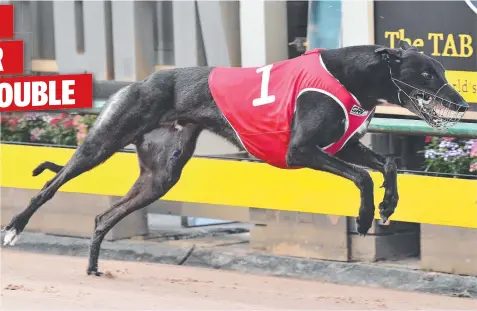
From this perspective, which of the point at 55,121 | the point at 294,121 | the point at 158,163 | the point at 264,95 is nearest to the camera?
the point at 294,121

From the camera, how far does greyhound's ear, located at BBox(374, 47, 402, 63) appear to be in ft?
27.5

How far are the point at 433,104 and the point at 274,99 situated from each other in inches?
39.6

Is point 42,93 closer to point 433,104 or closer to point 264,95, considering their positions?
Result: point 264,95

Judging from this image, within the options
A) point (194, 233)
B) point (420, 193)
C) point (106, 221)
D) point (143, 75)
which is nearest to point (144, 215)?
point (194, 233)

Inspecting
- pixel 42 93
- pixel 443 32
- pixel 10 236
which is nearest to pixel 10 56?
pixel 42 93

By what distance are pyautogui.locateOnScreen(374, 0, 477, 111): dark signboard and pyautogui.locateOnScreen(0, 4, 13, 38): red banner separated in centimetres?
374

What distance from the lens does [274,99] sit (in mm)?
8656

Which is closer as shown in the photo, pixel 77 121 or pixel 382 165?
pixel 382 165

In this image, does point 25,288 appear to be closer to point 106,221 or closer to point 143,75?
point 106,221

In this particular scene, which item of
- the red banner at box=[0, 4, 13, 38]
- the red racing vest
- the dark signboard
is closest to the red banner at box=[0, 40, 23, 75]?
the red banner at box=[0, 4, 13, 38]

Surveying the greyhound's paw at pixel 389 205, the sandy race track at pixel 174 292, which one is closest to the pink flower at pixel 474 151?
the sandy race track at pixel 174 292

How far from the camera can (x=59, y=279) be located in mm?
9914

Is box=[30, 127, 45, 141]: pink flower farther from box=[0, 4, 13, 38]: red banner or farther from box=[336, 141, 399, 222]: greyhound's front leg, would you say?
box=[336, 141, 399, 222]: greyhound's front leg

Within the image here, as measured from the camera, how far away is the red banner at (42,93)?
11828mm
